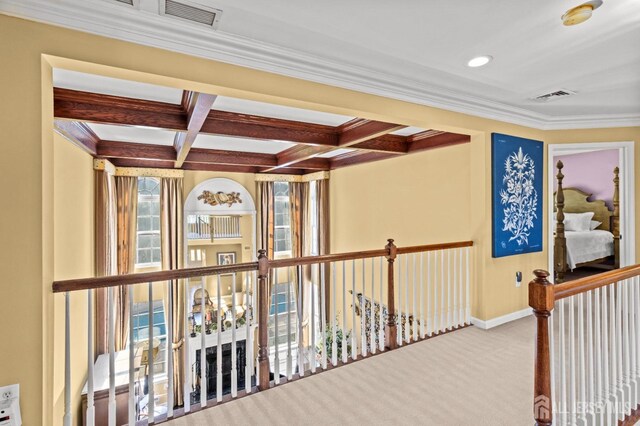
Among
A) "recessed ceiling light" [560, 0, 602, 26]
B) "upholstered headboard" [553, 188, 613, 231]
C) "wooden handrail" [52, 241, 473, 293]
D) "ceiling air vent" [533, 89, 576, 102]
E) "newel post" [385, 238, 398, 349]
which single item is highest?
"ceiling air vent" [533, 89, 576, 102]

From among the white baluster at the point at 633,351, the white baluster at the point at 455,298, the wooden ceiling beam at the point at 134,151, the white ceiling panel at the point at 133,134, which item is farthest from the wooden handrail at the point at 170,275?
the wooden ceiling beam at the point at 134,151

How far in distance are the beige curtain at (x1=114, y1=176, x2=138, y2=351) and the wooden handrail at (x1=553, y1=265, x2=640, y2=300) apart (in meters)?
5.34

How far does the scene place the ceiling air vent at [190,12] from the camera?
160 centimetres

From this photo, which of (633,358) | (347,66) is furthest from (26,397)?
(633,358)

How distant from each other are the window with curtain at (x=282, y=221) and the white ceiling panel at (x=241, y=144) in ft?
6.00

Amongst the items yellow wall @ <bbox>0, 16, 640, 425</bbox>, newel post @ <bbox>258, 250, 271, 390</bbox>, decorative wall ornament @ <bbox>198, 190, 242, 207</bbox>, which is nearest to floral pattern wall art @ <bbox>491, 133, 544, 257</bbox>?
newel post @ <bbox>258, 250, 271, 390</bbox>

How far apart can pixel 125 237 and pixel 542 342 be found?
5.46m

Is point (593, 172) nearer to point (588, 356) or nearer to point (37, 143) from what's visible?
point (588, 356)

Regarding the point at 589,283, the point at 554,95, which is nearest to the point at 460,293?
the point at 589,283

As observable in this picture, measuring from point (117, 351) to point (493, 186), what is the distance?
555 centimetres

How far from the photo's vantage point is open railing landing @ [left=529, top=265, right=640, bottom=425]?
1.46 m

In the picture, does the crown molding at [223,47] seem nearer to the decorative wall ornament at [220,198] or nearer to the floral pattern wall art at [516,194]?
the floral pattern wall art at [516,194]

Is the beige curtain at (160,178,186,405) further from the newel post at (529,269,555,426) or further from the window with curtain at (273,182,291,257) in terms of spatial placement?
the newel post at (529,269,555,426)

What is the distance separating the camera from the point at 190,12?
1.66m
